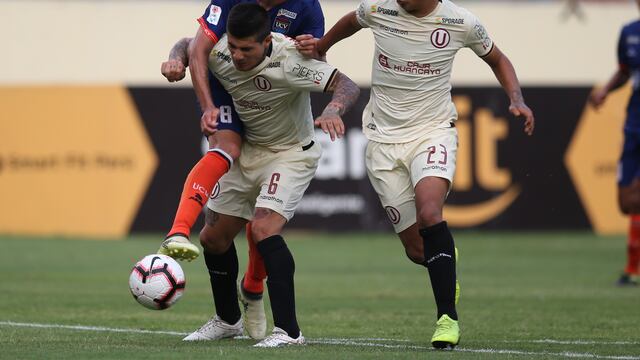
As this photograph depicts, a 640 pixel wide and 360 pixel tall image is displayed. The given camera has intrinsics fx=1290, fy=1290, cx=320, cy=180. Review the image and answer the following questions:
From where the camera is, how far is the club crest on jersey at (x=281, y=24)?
8.94m

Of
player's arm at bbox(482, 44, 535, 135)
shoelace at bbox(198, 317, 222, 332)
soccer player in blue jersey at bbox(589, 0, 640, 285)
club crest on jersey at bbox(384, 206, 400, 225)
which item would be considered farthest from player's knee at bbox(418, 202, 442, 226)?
soccer player in blue jersey at bbox(589, 0, 640, 285)

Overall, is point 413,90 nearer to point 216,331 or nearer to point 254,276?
point 254,276

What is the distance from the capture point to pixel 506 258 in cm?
1795

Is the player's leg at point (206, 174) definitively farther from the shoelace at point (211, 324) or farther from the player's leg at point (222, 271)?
the shoelace at point (211, 324)

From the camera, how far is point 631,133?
14344mm

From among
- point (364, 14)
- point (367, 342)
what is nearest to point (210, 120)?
point (364, 14)

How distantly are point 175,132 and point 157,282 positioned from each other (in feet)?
43.9

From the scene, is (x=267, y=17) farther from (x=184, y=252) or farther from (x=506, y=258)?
(x=506, y=258)

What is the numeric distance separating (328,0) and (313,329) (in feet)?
51.9

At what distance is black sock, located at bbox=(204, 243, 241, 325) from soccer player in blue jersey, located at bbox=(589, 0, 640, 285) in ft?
21.2

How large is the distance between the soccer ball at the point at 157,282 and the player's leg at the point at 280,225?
0.61 meters

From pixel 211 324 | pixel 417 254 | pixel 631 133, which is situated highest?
pixel 417 254

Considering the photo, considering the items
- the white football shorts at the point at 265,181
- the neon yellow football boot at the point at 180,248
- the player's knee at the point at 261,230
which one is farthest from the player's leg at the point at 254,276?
the neon yellow football boot at the point at 180,248

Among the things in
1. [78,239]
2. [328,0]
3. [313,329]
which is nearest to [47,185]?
[78,239]
